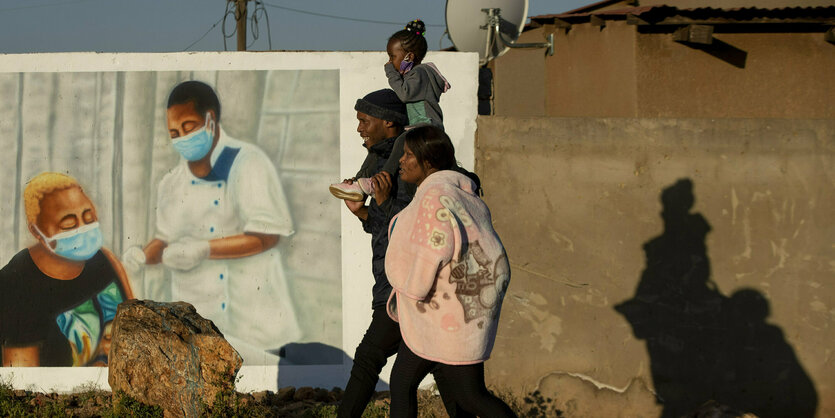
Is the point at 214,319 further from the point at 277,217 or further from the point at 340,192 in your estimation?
the point at 340,192

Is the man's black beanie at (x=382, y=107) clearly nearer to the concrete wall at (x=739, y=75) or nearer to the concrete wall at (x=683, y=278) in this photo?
the concrete wall at (x=683, y=278)

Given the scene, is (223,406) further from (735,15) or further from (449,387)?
(735,15)

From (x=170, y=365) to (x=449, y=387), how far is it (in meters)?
1.79

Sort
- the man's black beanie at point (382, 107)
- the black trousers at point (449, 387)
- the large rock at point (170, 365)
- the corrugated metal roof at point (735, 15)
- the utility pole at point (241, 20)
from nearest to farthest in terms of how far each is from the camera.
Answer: the black trousers at point (449, 387) < the man's black beanie at point (382, 107) < the large rock at point (170, 365) < the corrugated metal roof at point (735, 15) < the utility pole at point (241, 20)

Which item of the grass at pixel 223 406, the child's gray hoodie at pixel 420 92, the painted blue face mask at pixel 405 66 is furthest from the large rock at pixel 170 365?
the painted blue face mask at pixel 405 66

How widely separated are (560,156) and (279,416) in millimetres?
2538

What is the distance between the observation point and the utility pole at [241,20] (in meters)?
18.8

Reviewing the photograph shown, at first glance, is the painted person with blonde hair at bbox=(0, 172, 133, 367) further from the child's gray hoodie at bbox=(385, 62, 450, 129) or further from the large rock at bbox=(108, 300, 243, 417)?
the child's gray hoodie at bbox=(385, 62, 450, 129)

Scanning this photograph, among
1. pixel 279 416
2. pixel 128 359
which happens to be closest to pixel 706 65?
pixel 279 416

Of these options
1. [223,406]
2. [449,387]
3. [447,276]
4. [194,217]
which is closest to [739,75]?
[194,217]

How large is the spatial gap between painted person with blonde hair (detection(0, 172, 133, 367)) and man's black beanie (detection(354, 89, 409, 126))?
2751 mm

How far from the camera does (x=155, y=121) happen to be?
6285mm

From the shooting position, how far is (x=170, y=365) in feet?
15.8

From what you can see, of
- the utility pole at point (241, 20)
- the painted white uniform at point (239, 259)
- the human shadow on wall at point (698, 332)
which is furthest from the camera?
the utility pole at point (241, 20)
